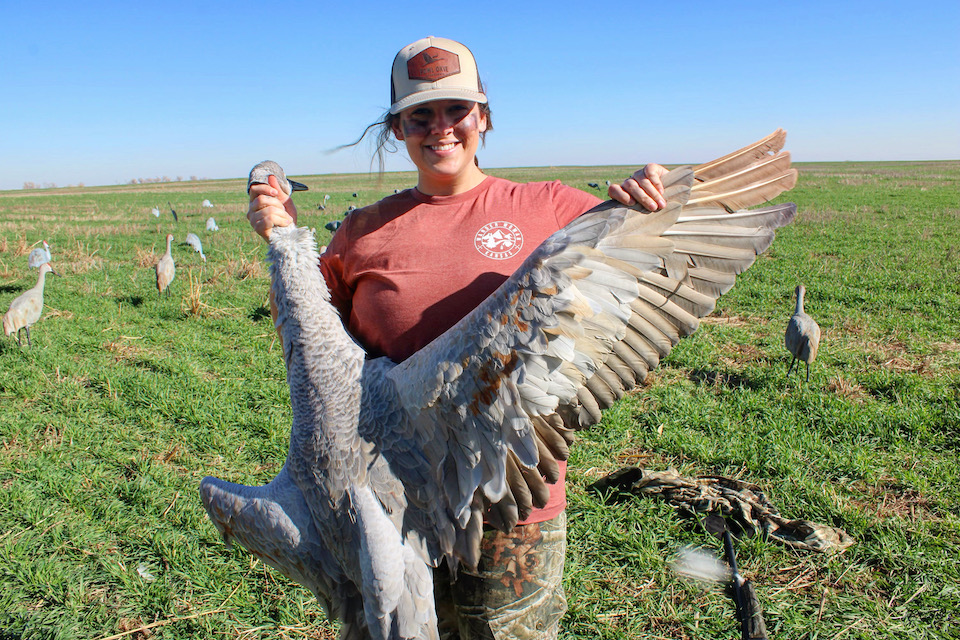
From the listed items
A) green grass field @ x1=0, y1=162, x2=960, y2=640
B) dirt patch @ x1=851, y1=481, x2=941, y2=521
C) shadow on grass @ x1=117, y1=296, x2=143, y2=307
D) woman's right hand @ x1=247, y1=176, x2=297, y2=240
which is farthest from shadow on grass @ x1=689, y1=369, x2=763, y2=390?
shadow on grass @ x1=117, y1=296, x2=143, y2=307

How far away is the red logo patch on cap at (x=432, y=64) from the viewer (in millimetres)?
2156

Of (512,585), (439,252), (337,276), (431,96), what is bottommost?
(512,585)

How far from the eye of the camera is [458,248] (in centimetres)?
218

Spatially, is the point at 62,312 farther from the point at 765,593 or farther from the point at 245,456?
the point at 765,593

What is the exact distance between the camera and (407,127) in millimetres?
2254

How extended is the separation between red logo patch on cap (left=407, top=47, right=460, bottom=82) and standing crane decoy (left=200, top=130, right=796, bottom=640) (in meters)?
0.80

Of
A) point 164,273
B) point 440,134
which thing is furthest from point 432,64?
point 164,273

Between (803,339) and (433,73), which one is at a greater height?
(433,73)

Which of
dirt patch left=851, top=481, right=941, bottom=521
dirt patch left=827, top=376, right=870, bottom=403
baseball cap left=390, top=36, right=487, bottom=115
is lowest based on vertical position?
dirt patch left=851, top=481, right=941, bottom=521

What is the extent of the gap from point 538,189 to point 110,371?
21.7ft

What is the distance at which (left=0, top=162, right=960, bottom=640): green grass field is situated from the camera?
11.0ft

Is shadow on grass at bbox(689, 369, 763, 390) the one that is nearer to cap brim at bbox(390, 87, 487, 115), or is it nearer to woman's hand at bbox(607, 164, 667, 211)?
woman's hand at bbox(607, 164, 667, 211)

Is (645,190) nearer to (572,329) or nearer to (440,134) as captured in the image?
(572,329)

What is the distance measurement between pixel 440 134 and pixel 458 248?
1.57 ft
